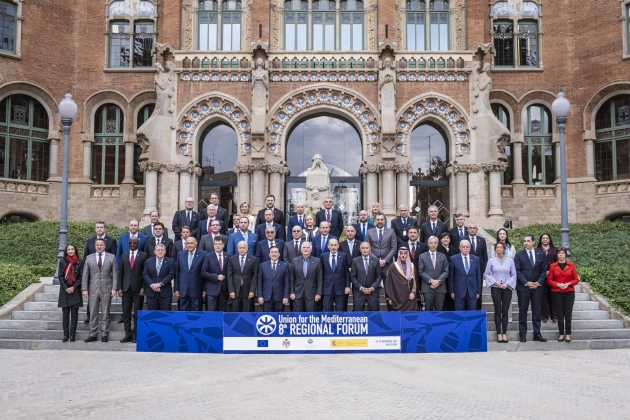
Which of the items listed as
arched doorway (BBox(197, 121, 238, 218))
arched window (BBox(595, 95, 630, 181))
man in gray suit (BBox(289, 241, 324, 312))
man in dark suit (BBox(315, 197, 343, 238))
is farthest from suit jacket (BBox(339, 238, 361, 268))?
arched window (BBox(595, 95, 630, 181))

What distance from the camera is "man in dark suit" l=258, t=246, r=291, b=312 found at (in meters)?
10.5

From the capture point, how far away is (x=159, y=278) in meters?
10.6

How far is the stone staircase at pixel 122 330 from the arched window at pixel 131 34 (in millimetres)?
15154

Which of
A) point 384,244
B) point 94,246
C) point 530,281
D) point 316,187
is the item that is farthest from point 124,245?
point 316,187

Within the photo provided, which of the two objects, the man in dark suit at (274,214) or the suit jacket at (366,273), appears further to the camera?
the man in dark suit at (274,214)

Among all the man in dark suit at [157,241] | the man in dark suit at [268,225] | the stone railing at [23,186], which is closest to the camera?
the man in dark suit at [157,241]

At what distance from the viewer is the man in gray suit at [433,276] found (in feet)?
34.6

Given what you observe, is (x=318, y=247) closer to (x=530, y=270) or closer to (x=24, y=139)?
(x=530, y=270)

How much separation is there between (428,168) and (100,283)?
1545 cm

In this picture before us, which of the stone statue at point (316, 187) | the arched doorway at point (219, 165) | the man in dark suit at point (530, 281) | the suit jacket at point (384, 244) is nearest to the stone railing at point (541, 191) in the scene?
the stone statue at point (316, 187)

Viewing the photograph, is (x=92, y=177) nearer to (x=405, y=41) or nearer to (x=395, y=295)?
(x=405, y=41)

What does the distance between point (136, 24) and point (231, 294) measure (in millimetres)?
19130

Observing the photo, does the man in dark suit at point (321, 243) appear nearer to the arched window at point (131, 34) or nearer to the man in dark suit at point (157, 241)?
the man in dark suit at point (157, 241)

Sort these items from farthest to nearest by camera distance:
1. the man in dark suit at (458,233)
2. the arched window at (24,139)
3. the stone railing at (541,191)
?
the stone railing at (541,191)
the arched window at (24,139)
the man in dark suit at (458,233)
